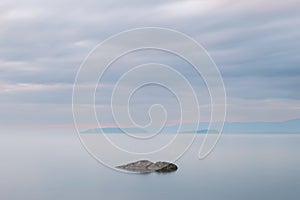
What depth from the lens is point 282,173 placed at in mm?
45594

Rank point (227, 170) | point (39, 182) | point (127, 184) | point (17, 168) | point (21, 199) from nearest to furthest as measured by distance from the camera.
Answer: point (21, 199) → point (127, 184) → point (39, 182) → point (227, 170) → point (17, 168)

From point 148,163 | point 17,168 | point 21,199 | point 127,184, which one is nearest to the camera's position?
point 21,199

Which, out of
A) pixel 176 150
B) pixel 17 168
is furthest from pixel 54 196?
pixel 17 168

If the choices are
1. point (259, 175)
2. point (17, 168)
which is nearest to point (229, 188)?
point (259, 175)

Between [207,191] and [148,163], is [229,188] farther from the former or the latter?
[148,163]

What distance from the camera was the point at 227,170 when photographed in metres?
45.2

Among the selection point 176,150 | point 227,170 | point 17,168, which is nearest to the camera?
point 176,150

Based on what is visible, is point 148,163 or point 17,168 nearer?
point 148,163

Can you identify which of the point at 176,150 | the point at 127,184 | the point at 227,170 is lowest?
the point at 176,150

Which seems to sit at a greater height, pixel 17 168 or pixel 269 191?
pixel 17 168

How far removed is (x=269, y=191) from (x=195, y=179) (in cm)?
668

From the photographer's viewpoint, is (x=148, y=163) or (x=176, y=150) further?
(x=148, y=163)

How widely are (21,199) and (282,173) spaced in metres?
28.7

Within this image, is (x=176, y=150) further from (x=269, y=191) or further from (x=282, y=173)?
(x=282, y=173)
